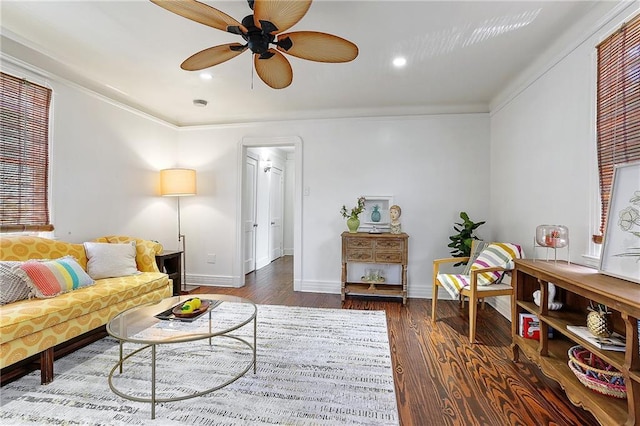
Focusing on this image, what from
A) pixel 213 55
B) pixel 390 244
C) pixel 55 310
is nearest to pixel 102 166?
pixel 55 310

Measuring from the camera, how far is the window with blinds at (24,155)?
255 cm

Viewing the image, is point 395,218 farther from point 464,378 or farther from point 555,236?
point 464,378

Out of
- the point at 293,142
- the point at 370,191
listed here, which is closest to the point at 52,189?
the point at 293,142

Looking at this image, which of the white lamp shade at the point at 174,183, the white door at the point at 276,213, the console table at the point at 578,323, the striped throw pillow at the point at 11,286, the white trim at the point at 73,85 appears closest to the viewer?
the console table at the point at 578,323

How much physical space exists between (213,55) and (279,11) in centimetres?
70

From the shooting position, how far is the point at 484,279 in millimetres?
2961

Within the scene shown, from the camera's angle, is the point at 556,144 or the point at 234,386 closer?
the point at 234,386

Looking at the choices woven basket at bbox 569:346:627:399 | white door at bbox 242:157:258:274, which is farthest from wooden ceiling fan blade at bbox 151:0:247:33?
white door at bbox 242:157:258:274

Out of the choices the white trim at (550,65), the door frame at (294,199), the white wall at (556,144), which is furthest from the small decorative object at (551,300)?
the door frame at (294,199)

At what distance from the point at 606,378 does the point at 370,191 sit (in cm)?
303

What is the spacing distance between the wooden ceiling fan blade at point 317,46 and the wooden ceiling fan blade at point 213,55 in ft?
0.95

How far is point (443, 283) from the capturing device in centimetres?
311

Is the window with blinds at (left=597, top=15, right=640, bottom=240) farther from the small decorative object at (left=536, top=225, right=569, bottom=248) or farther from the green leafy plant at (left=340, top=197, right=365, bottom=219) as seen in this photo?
the green leafy plant at (left=340, top=197, right=365, bottom=219)

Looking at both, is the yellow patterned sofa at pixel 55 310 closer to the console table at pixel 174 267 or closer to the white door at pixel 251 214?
the console table at pixel 174 267
